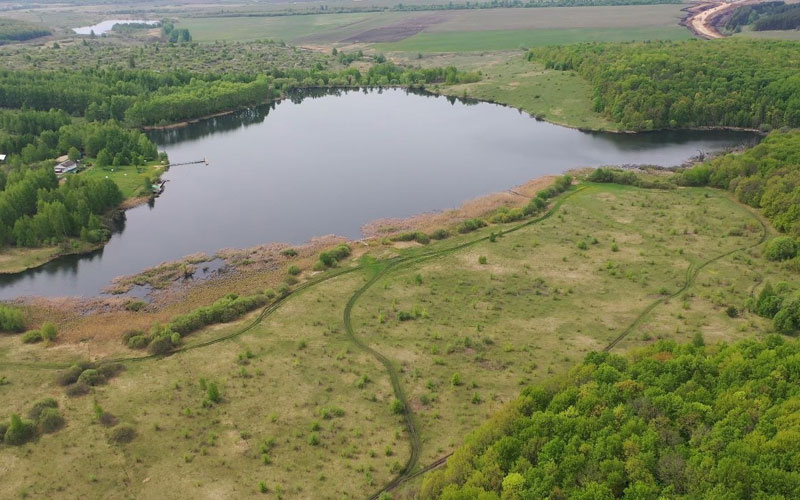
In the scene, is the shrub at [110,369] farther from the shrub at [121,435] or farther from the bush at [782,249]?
the bush at [782,249]

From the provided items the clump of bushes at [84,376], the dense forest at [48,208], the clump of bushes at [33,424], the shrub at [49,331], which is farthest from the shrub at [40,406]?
the dense forest at [48,208]

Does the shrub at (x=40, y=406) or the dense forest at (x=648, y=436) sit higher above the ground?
the dense forest at (x=648, y=436)

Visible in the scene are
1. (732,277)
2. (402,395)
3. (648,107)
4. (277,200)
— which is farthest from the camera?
(648,107)

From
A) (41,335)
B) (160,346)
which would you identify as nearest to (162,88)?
(41,335)

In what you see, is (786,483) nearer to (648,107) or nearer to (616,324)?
(616,324)

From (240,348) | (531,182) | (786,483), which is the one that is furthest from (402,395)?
(531,182)

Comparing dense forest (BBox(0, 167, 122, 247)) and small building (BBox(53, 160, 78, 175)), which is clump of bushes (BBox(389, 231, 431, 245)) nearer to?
dense forest (BBox(0, 167, 122, 247))
